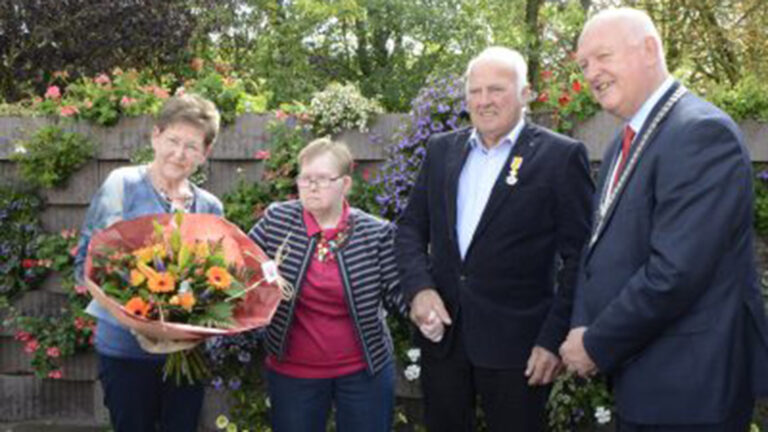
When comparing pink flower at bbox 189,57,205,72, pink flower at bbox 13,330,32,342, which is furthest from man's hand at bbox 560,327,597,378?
pink flower at bbox 189,57,205,72

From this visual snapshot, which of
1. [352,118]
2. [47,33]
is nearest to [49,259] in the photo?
[352,118]

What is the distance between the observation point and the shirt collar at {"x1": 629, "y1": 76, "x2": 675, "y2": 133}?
2.29 meters

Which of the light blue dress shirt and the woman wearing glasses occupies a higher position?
the light blue dress shirt

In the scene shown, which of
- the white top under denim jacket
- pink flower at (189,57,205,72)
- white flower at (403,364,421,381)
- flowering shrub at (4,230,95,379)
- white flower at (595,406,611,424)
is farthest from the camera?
pink flower at (189,57,205,72)

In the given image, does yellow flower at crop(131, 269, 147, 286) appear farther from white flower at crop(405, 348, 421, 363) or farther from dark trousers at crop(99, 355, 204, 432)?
white flower at crop(405, 348, 421, 363)

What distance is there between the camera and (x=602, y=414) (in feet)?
12.6

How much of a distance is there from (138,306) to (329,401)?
86cm

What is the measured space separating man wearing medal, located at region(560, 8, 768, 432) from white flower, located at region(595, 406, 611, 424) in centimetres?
154

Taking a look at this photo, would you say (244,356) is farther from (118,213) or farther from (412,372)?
(118,213)

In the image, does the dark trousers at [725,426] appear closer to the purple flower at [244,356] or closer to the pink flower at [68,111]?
the purple flower at [244,356]

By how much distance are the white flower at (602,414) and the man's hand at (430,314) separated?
4.47 ft

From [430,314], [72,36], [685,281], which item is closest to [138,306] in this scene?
[430,314]

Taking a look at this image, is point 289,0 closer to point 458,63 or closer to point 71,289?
point 458,63

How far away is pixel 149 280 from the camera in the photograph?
254 centimetres
